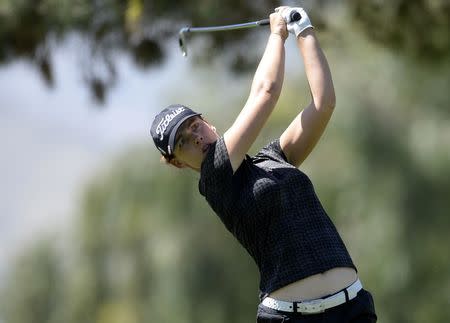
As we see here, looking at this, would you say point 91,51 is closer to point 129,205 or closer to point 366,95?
point 366,95

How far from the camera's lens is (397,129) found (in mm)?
10820

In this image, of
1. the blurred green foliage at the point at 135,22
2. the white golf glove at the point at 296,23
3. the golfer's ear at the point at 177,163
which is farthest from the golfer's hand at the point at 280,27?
the blurred green foliage at the point at 135,22

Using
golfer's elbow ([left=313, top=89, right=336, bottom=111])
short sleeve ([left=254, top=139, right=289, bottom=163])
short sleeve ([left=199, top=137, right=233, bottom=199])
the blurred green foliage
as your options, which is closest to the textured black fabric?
short sleeve ([left=199, top=137, right=233, bottom=199])

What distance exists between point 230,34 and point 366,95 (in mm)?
3905

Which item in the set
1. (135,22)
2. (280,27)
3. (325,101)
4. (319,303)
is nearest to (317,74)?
(325,101)

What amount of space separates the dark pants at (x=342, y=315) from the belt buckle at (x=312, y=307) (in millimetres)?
15

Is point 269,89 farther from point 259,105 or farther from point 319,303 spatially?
point 319,303

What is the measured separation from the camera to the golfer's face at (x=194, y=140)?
3.37 metres

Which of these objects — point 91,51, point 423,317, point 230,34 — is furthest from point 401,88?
point 91,51

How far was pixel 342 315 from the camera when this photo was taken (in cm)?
321

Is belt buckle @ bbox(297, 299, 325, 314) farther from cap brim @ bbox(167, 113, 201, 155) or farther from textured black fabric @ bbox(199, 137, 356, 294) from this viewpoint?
cap brim @ bbox(167, 113, 201, 155)

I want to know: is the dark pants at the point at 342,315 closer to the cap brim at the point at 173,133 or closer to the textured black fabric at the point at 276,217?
the textured black fabric at the point at 276,217

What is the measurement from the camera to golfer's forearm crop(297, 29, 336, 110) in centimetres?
340

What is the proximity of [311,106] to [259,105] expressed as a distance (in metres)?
0.26
